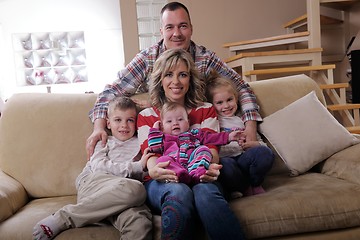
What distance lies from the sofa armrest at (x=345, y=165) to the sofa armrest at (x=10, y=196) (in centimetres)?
143

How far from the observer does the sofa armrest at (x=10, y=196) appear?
153 cm

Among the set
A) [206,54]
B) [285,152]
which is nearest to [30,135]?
[206,54]

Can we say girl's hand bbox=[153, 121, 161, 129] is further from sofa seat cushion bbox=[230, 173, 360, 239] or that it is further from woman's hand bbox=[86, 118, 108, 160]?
sofa seat cushion bbox=[230, 173, 360, 239]

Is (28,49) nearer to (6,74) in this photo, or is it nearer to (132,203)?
(6,74)

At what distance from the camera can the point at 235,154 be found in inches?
72.6

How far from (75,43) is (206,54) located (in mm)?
5615

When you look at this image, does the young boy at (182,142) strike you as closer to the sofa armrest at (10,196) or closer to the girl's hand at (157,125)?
the girl's hand at (157,125)

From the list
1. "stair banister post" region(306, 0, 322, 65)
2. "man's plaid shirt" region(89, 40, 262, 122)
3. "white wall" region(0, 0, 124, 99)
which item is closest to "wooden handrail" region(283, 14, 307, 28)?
"stair banister post" region(306, 0, 322, 65)

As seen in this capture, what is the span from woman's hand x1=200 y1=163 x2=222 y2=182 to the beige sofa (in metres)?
0.13

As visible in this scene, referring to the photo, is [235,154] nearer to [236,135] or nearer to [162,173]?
[236,135]

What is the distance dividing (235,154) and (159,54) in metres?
0.71

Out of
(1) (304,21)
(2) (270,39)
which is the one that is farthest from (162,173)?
(1) (304,21)

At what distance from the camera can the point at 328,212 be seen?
149 centimetres

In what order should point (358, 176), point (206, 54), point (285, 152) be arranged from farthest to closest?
point (206, 54) < point (285, 152) < point (358, 176)
